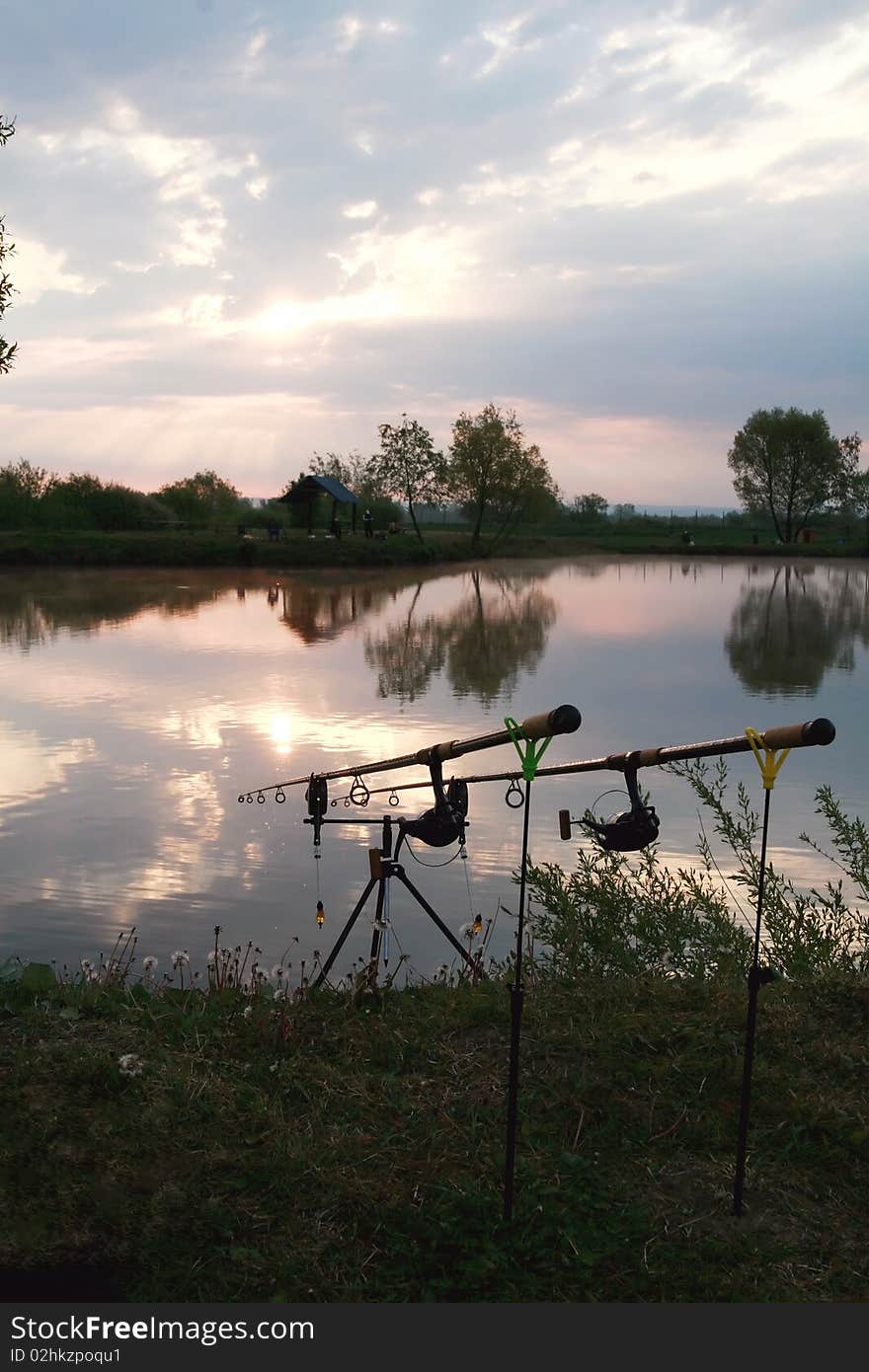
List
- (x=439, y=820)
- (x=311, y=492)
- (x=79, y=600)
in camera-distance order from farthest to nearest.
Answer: (x=311, y=492) < (x=79, y=600) < (x=439, y=820)

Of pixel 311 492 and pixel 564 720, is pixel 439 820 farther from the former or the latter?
pixel 311 492

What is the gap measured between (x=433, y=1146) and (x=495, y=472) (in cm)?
8827

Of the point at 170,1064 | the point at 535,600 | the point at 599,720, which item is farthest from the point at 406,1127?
the point at 535,600

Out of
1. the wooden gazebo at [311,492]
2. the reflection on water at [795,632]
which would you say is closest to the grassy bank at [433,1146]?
the reflection on water at [795,632]

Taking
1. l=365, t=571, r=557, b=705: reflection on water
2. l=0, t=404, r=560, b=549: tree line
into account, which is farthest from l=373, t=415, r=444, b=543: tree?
l=365, t=571, r=557, b=705: reflection on water

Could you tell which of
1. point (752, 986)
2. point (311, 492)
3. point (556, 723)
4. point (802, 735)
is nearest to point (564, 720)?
point (556, 723)

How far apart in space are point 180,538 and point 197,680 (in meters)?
40.2

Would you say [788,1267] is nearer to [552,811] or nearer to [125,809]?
[552,811]

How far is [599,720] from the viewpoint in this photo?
1867 centimetres

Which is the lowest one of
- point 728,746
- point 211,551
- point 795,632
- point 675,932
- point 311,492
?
point 675,932

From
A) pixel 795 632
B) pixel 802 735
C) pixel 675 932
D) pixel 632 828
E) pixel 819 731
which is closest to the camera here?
pixel 819 731

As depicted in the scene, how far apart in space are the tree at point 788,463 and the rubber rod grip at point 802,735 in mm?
96512

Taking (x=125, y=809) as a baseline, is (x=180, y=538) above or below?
above

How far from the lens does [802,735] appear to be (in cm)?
348
